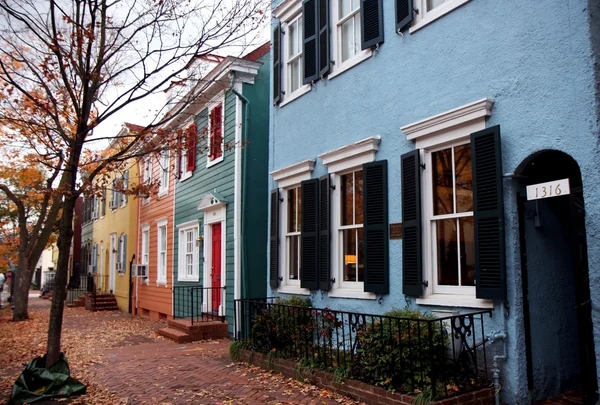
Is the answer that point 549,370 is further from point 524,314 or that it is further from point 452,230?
point 452,230

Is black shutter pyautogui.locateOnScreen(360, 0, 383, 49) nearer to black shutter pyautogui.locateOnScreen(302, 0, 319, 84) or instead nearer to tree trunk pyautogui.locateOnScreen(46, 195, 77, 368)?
black shutter pyautogui.locateOnScreen(302, 0, 319, 84)

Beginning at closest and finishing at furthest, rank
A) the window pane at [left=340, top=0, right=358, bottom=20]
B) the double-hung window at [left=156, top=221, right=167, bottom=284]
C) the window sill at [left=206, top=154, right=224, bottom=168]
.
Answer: the window pane at [left=340, top=0, right=358, bottom=20]
the window sill at [left=206, top=154, right=224, bottom=168]
the double-hung window at [left=156, top=221, right=167, bottom=284]

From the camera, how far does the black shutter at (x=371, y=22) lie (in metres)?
7.48

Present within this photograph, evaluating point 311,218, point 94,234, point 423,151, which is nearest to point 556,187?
point 423,151

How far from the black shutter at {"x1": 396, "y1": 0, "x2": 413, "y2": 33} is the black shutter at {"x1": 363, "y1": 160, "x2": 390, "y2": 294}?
1816 mm

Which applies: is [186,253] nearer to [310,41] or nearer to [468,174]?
[310,41]

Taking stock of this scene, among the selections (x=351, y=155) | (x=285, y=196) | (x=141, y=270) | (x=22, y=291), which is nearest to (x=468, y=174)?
(x=351, y=155)

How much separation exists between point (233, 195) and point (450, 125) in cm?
659

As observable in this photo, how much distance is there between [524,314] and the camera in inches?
213

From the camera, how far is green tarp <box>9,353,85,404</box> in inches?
263

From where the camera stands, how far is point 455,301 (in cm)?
600

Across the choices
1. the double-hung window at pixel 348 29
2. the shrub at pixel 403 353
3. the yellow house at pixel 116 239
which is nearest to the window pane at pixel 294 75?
the double-hung window at pixel 348 29

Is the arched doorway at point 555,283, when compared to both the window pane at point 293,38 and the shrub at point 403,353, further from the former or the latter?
the window pane at point 293,38

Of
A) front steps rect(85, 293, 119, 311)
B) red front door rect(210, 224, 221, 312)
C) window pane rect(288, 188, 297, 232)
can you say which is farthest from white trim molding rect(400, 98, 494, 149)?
front steps rect(85, 293, 119, 311)
